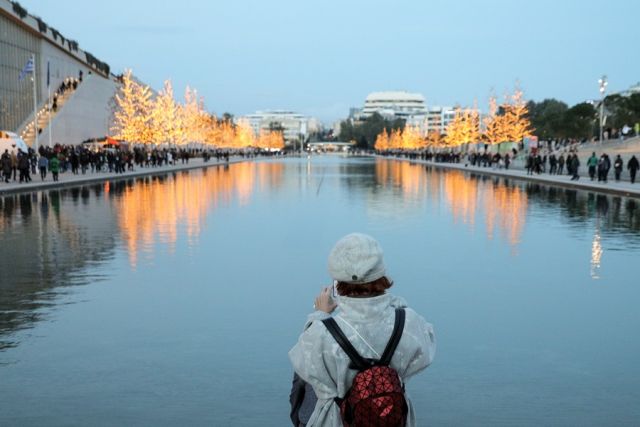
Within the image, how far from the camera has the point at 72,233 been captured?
16344mm

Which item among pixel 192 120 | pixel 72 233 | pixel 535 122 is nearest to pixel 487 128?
pixel 192 120

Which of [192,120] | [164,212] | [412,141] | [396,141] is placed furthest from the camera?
[396,141]

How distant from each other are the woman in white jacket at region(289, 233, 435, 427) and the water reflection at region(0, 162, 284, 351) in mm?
5354

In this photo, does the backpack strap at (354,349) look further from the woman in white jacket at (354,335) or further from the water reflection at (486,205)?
the water reflection at (486,205)

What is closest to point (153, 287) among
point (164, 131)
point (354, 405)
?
point (354, 405)

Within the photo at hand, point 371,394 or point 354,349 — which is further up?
point 354,349

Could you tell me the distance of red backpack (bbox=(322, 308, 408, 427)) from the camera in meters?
2.70

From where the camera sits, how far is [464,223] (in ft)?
60.8

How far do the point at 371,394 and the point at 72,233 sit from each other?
1473 centimetres

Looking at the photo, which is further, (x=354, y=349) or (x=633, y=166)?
(x=633, y=166)

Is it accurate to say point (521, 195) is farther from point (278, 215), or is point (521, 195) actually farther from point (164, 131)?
point (164, 131)

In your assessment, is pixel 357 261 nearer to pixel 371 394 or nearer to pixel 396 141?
pixel 371 394

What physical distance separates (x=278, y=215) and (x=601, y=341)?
46.2 feet

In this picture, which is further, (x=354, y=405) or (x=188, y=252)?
(x=188, y=252)
